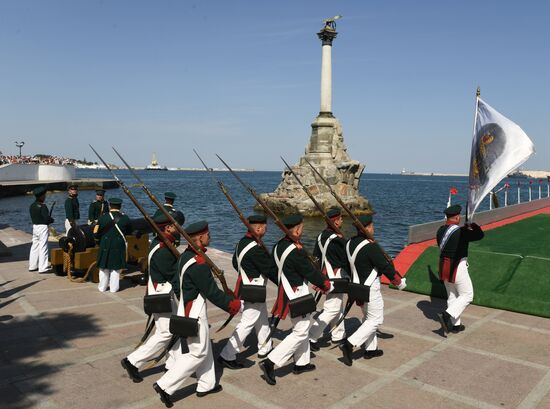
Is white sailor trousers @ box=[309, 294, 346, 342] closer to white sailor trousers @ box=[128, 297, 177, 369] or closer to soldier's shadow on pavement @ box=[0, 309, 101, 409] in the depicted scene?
white sailor trousers @ box=[128, 297, 177, 369]

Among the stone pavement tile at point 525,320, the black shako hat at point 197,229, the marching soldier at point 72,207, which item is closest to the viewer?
the black shako hat at point 197,229

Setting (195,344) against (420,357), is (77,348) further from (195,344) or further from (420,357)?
(420,357)

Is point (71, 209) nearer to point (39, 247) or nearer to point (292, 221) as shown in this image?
point (39, 247)

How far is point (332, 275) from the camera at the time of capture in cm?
668

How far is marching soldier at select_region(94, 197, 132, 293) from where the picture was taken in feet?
30.9

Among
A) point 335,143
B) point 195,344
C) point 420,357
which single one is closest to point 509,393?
point 420,357

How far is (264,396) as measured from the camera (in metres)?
5.05

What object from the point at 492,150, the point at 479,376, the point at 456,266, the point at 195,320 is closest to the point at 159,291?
the point at 195,320

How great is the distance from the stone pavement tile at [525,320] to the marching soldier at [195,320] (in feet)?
17.2

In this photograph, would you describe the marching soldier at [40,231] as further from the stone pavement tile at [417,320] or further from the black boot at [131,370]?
the stone pavement tile at [417,320]

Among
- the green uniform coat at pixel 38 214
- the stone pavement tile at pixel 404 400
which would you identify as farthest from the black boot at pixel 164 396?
the green uniform coat at pixel 38 214

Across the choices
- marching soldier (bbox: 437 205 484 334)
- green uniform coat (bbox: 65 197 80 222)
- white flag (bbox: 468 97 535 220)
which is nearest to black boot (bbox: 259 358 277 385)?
marching soldier (bbox: 437 205 484 334)

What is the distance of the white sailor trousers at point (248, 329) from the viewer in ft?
19.3

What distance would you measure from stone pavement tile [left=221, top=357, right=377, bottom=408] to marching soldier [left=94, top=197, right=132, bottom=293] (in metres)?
4.60
